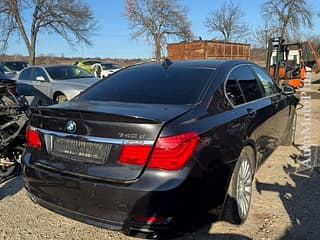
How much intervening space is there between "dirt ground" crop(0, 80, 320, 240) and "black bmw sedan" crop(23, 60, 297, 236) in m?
0.21

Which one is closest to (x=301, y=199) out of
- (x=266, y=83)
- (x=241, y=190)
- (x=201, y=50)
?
(x=241, y=190)

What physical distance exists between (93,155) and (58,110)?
0.55 meters

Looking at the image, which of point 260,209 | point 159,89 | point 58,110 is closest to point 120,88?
point 159,89

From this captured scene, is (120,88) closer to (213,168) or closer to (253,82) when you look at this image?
(213,168)

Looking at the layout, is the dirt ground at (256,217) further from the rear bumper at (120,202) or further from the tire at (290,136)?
the tire at (290,136)

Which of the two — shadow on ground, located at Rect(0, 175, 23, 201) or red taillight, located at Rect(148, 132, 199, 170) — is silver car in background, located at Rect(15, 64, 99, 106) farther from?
red taillight, located at Rect(148, 132, 199, 170)

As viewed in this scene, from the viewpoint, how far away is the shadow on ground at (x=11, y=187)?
4.22 meters

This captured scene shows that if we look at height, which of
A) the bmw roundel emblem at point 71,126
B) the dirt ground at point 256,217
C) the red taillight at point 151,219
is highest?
the bmw roundel emblem at point 71,126

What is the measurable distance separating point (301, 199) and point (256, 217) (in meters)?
0.72

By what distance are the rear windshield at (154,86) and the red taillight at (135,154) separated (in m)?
0.72

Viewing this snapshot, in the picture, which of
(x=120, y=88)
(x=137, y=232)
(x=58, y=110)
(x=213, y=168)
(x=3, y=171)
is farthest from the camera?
(x=3, y=171)

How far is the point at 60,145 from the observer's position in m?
2.71

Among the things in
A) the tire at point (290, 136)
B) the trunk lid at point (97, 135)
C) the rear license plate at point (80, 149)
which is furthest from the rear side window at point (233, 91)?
the tire at point (290, 136)

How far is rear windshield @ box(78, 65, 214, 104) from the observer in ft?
10.1
